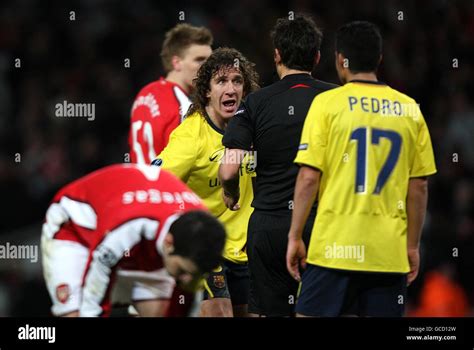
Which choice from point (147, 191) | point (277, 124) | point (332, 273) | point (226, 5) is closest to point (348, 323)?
point (332, 273)

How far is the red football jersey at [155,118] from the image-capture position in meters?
Answer: 7.47

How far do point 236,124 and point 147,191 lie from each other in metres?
1.32

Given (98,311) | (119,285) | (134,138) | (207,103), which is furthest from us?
(134,138)

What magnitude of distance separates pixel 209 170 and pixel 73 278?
6.35ft

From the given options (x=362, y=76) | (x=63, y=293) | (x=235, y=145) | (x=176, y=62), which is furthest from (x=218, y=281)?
(x=176, y=62)

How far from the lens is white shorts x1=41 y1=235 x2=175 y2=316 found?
14.8 ft

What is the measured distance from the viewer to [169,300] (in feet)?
15.3

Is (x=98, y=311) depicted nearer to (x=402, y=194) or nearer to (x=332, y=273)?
(x=332, y=273)

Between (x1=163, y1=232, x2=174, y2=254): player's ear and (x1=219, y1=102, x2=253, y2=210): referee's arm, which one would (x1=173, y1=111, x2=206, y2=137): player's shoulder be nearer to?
(x1=219, y1=102, x2=253, y2=210): referee's arm

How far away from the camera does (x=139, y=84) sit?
38.7ft

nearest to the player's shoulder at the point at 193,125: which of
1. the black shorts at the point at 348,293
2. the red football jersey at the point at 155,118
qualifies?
the red football jersey at the point at 155,118
